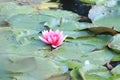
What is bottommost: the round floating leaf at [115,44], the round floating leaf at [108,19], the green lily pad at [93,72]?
the green lily pad at [93,72]

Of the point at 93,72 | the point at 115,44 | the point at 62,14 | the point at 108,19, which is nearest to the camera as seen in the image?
the point at 93,72

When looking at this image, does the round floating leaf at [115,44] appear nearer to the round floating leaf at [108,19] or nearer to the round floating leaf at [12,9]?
the round floating leaf at [108,19]

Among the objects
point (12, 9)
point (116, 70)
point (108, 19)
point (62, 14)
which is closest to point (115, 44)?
point (116, 70)

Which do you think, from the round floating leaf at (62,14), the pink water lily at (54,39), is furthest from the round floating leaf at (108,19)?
the pink water lily at (54,39)

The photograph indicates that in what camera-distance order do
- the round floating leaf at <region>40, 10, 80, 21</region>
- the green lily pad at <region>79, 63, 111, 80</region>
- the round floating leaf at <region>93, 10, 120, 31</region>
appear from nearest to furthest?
the green lily pad at <region>79, 63, 111, 80</region>
the round floating leaf at <region>93, 10, 120, 31</region>
the round floating leaf at <region>40, 10, 80, 21</region>

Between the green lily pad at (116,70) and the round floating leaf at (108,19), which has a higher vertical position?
the round floating leaf at (108,19)

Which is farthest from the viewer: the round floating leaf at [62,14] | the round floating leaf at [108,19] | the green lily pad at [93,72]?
the round floating leaf at [62,14]

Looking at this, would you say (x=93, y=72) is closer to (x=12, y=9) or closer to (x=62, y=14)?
(x=62, y=14)

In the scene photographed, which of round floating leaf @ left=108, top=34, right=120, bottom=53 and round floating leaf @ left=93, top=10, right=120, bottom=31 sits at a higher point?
round floating leaf @ left=93, top=10, right=120, bottom=31

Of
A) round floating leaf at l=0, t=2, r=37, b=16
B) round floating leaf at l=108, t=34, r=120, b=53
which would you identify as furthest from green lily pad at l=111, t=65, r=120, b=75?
round floating leaf at l=0, t=2, r=37, b=16

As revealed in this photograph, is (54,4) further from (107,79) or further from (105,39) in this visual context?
(107,79)

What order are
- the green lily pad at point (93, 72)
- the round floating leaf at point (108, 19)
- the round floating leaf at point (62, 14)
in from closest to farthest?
the green lily pad at point (93, 72) < the round floating leaf at point (108, 19) < the round floating leaf at point (62, 14)

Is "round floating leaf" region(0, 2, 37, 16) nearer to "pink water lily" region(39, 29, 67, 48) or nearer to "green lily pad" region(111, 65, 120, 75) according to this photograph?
"pink water lily" region(39, 29, 67, 48)

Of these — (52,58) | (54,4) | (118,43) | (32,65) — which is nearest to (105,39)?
(118,43)
